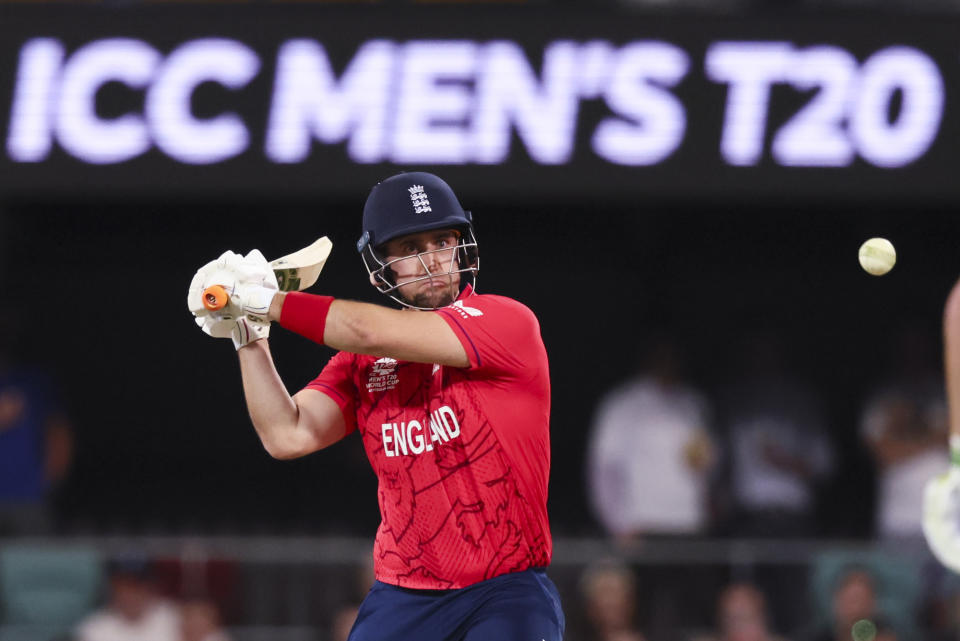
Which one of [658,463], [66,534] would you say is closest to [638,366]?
[658,463]

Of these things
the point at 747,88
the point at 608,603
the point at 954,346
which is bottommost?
the point at 608,603

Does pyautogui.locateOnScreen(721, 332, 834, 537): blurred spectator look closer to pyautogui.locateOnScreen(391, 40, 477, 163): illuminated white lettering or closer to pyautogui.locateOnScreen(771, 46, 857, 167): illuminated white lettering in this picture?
pyautogui.locateOnScreen(771, 46, 857, 167): illuminated white lettering

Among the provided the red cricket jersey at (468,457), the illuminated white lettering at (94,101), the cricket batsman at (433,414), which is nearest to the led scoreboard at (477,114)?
the illuminated white lettering at (94,101)

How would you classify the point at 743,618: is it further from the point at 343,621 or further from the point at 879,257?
the point at 879,257

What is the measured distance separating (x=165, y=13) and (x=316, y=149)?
1.16 metres

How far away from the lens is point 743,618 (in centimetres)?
828

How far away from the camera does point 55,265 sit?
11633mm

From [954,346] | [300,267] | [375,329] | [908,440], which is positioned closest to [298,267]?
[300,267]

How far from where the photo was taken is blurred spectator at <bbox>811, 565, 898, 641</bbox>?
26.5ft

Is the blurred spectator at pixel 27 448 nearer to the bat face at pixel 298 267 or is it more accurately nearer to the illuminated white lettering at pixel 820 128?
the illuminated white lettering at pixel 820 128

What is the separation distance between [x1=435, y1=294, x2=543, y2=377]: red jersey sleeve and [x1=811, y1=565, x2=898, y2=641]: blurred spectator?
4045 millimetres

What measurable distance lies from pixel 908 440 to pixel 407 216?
5.49m

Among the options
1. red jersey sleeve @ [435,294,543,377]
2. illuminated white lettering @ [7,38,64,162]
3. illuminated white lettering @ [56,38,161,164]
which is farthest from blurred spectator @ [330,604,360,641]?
red jersey sleeve @ [435,294,543,377]

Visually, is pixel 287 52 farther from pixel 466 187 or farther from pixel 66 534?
pixel 66 534
